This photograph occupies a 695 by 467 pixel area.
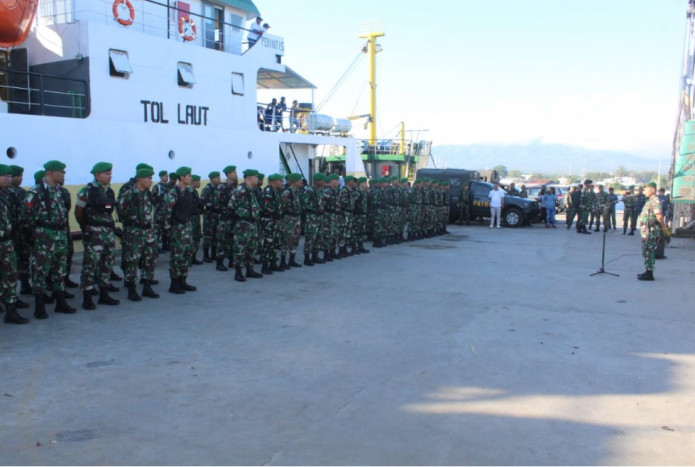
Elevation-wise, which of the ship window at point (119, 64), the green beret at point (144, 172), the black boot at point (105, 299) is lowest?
the black boot at point (105, 299)

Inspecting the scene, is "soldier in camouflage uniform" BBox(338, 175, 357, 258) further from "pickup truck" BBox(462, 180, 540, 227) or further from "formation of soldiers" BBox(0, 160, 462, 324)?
"pickup truck" BBox(462, 180, 540, 227)

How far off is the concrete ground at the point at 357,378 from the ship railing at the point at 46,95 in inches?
185

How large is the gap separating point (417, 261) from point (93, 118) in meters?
6.41

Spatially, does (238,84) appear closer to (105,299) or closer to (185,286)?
(185,286)

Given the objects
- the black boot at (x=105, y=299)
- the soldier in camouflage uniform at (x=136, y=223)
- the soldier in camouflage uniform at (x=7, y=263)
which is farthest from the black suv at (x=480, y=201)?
the soldier in camouflage uniform at (x=7, y=263)

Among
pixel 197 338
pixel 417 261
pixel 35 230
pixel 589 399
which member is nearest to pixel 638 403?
pixel 589 399

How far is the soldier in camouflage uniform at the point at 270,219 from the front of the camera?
8.62m

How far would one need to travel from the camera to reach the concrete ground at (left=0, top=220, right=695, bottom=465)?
3.21 metres

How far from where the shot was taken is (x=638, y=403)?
389 centimetres

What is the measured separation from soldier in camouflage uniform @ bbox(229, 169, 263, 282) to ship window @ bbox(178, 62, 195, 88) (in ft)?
16.5

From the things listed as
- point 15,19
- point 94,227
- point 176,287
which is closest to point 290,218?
point 176,287

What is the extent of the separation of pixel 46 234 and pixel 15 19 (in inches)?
213

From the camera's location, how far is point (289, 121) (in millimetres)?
15547

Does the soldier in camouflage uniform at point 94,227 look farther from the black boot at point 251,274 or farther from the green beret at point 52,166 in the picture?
the black boot at point 251,274
